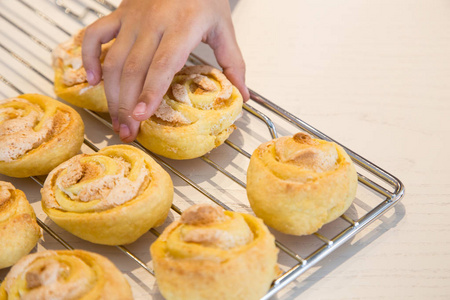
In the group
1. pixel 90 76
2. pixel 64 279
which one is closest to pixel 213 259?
pixel 64 279

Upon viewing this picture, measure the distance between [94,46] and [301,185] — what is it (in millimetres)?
918

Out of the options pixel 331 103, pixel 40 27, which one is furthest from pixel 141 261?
pixel 40 27

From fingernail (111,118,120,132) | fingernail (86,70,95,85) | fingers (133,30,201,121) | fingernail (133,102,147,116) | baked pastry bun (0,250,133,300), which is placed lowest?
baked pastry bun (0,250,133,300)

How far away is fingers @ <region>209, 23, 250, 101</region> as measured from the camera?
1875 mm

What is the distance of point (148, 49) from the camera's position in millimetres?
1705

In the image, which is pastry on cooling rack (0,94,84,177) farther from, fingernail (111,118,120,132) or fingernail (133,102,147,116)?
fingernail (133,102,147,116)

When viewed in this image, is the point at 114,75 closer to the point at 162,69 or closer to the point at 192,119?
the point at 162,69

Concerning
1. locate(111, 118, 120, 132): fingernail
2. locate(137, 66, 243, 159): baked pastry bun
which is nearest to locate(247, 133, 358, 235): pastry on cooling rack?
locate(137, 66, 243, 159): baked pastry bun

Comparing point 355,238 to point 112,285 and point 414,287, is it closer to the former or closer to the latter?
point 414,287

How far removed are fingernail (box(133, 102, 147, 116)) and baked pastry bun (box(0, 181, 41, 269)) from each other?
0.41m

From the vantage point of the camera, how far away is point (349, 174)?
146 centimetres

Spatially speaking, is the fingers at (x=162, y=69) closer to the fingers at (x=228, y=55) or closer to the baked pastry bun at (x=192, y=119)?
the baked pastry bun at (x=192, y=119)

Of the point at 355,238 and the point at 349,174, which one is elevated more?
the point at 349,174

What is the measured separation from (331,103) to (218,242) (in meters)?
1.00
